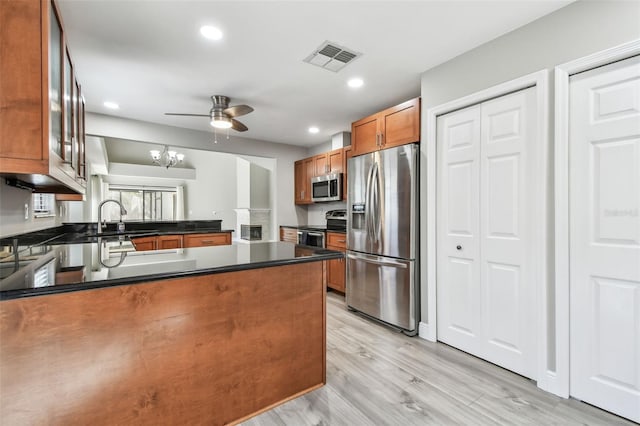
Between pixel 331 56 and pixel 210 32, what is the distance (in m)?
0.98

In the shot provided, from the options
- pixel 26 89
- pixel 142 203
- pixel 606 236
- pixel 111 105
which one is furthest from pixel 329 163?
pixel 142 203

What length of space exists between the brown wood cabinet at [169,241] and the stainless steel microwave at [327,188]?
2282 mm

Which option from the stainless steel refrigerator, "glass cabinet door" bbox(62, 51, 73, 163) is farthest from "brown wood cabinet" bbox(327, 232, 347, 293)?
"glass cabinet door" bbox(62, 51, 73, 163)

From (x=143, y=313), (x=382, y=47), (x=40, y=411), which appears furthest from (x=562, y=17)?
(x=40, y=411)

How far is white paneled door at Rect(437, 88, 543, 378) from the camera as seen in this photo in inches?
82.4

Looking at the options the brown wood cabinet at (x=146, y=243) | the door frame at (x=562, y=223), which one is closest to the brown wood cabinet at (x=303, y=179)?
the brown wood cabinet at (x=146, y=243)

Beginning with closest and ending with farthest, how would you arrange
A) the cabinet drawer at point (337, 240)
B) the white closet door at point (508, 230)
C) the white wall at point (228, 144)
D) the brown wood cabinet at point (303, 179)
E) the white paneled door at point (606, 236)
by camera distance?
the white paneled door at point (606, 236)
the white closet door at point (508, 230)
the white wall at point (228, 144)
the cabinet drawer at point (337, 240)
the brown wood cabinet at point (303, 179)

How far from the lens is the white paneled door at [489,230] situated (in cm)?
209

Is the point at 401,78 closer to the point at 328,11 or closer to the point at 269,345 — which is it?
the point at 328,11

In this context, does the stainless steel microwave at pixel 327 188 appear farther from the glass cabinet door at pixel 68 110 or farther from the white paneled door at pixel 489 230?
the glass cabinet door at pixel 68 110

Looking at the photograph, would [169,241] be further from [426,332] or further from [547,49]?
[547,49]

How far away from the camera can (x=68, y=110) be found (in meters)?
1.83

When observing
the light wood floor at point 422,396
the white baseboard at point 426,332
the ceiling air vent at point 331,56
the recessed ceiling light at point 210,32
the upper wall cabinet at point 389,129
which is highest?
the recessed ceiling light at point 210,32

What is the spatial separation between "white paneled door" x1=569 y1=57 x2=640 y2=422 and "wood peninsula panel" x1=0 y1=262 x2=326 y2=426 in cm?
166
